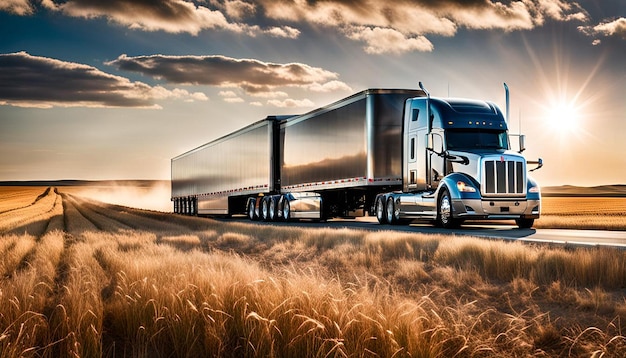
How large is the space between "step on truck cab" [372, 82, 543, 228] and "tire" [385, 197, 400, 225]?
382 millimetres

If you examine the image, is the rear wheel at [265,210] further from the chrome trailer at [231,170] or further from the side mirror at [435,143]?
the side mirror at [435,143]

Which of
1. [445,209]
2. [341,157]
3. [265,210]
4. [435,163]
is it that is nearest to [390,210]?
[435,163]

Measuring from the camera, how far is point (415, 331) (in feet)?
21.7

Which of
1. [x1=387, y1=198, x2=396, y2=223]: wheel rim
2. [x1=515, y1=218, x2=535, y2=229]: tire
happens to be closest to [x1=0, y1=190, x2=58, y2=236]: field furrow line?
[x1=387, y1=198, x2=396, y2=223]: wheel rim

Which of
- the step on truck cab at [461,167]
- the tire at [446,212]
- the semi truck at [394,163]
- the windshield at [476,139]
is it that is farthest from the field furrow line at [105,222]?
the windshield at [476,139]

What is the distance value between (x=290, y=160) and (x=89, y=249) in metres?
19.1

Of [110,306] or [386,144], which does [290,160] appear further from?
[110,306]

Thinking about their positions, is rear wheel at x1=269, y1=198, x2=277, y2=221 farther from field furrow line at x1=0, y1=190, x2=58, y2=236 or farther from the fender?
the fender

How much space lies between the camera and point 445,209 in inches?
914

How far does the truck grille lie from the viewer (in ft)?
73.6

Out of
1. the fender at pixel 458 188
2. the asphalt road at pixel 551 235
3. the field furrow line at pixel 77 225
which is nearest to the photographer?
the asphalt road at pixel 551 235

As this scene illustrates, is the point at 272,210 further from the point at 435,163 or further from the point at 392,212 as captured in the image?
the point at 435,163

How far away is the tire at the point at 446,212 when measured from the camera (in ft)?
75.0

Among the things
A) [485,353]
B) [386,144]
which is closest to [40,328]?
[485,353]
